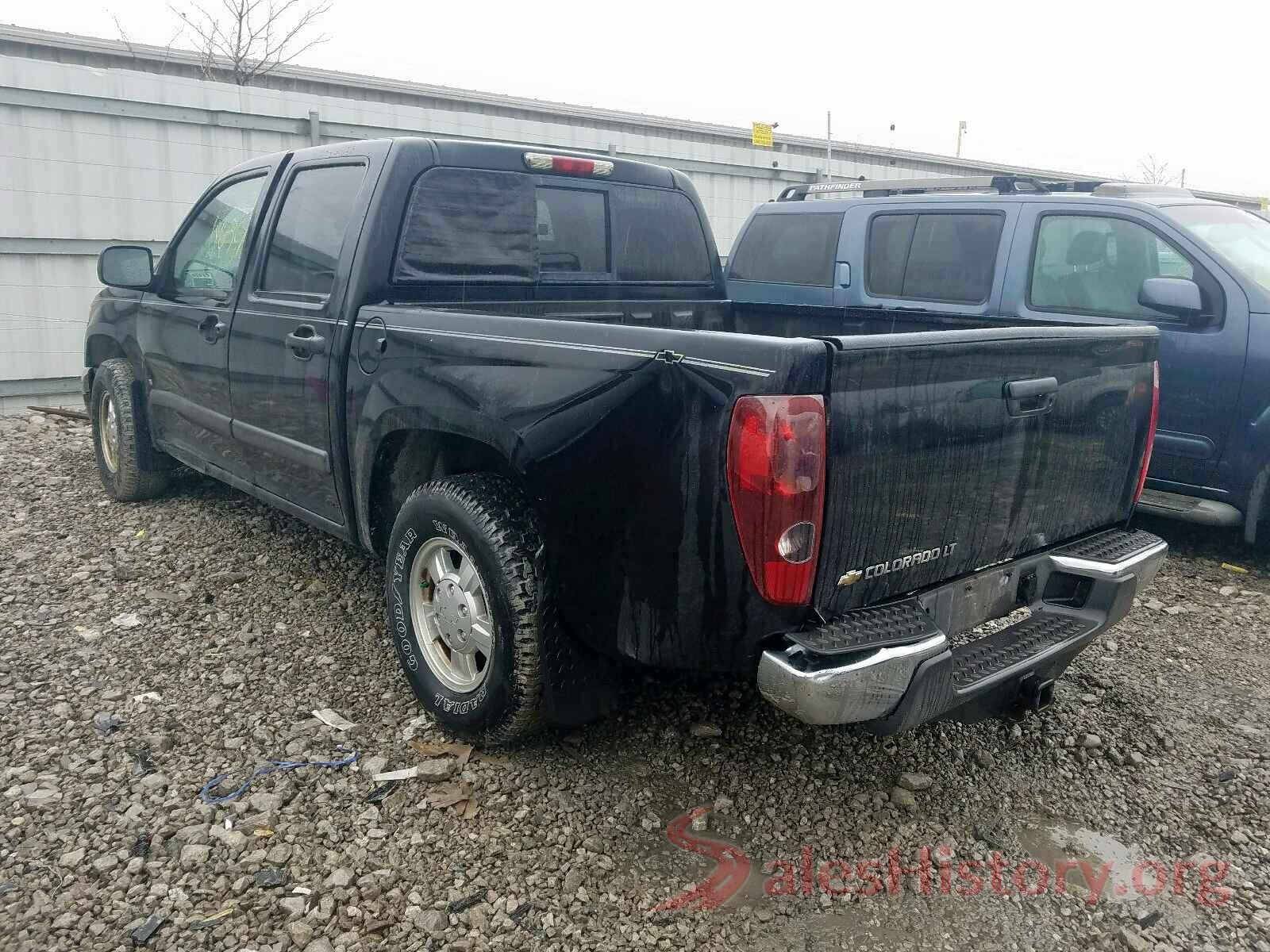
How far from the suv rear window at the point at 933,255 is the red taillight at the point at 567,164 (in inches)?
110

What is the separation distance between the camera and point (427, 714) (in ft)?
11.0

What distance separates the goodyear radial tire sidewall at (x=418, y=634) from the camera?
284 cm

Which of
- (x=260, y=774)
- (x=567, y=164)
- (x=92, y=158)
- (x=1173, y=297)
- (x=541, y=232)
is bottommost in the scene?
(x=260, y=774)

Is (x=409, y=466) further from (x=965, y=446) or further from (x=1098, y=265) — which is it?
(x=1098, y=265)

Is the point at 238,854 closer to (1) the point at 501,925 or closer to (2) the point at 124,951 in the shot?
(2) the point at 124,951

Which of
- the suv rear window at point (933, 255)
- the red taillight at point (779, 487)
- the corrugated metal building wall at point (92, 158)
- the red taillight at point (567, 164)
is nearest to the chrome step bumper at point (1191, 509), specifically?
the suv rear window at point (933, 255)

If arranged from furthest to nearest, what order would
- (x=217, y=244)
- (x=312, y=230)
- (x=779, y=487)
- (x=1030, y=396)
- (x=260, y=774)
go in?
(x=217, y=244), (x=312, y=230), (x=260, y=774), (x=1030, y=396), (x=779, y=487)

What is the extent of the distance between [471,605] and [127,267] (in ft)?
10.4

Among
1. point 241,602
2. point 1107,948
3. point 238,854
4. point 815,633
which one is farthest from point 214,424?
point 1107,948

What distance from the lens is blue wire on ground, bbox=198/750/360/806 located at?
288 cm

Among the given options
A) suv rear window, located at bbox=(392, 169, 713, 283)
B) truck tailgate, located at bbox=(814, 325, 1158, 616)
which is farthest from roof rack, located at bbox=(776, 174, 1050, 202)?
truck tailgate, located at bbox=(814, 325, 1158, 616)

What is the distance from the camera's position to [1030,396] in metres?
2.67

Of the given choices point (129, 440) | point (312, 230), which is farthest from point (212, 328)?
point (129, 440)

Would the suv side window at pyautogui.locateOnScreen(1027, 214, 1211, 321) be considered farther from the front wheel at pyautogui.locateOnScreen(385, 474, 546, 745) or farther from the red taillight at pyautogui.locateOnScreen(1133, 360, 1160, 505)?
the front wheel at pyautogui.locateOnScreen(385, 474, 546, 745)
